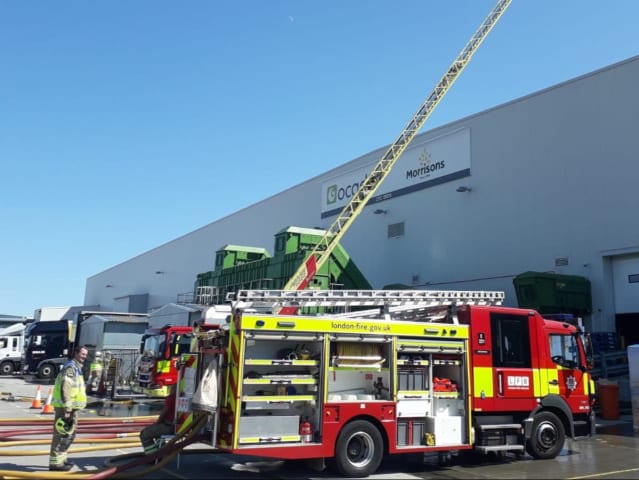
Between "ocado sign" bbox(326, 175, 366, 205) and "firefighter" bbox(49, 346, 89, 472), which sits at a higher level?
"ocado sign" bbox(326, 175, 366, 205)

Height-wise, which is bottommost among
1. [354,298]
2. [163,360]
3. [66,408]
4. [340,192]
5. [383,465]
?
[383,465]

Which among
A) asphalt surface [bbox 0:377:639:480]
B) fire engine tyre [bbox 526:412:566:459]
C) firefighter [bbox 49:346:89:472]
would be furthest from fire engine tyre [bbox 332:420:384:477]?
firefighter [bbox 49:346:89:472]

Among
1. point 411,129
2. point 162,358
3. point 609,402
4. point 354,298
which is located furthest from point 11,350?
point 609,402

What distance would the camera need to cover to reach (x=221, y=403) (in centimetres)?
834

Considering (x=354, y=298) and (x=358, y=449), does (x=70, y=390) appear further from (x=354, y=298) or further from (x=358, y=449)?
(x=354, y=298)

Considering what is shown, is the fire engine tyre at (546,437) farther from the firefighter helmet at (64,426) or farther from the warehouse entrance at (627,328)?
the warehouse entrance at (627,328)

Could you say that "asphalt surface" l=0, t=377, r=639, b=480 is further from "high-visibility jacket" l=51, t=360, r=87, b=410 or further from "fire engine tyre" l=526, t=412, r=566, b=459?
"high-visibility jacket" l=51, t=360, r=87, b=410

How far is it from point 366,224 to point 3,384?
20.6 meters

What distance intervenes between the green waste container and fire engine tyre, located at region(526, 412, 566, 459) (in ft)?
25.7

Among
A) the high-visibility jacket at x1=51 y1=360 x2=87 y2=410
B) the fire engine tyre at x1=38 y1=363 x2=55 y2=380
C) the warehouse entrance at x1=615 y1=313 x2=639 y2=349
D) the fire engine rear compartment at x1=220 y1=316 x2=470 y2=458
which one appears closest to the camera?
the fire engine rear compartment at x1=220 y1=316 x2=470 y2=458

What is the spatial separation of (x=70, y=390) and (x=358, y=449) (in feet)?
14.6

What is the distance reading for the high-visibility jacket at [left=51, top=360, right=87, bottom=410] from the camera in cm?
867

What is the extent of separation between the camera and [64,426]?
8.59 m

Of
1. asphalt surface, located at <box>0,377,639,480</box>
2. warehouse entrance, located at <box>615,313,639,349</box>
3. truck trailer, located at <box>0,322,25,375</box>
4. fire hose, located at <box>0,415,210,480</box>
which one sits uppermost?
warehouse entrance, located at <box>615,313,639,349</box>
